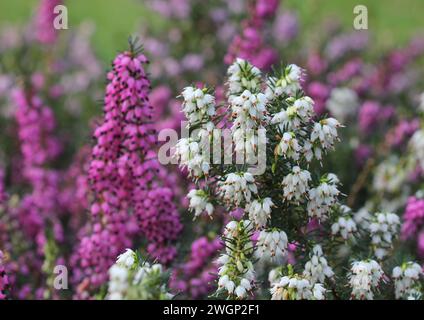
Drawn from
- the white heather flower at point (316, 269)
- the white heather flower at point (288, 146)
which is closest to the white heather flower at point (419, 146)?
the white heather flower at point (316, 269)

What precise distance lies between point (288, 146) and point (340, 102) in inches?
143

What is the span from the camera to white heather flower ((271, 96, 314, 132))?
360 centimetres

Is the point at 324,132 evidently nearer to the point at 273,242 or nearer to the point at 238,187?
the point at 238,187

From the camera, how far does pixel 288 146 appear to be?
3.58 meters

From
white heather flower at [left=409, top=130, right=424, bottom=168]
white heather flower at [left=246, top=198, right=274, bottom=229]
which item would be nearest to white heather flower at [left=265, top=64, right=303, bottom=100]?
white heather flower at [left=246, top=198, right=274, bottom=229]

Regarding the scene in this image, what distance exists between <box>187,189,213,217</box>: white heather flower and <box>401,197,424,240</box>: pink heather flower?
6.09ft

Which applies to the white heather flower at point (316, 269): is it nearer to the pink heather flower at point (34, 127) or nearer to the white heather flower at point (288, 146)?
the white heather flower at point (288, 146)

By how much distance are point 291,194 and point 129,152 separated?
133 centimetres

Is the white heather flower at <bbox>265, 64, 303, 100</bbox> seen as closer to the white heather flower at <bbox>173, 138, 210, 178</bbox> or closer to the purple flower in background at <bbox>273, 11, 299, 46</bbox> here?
the white heather flower at <bbox>173, 138, 210, 178</bbox>

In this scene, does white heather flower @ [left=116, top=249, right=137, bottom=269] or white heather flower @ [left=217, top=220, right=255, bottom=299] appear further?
white heather flower @ [left=217, top=220, right=255, bottom=299]

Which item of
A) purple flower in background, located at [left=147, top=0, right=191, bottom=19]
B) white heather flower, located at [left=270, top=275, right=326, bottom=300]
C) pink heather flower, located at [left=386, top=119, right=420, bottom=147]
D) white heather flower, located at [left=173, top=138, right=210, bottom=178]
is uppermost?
purple flower in background, located at [left=147, top=0, right=191, bottom=19]

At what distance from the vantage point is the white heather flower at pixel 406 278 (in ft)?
13.4
